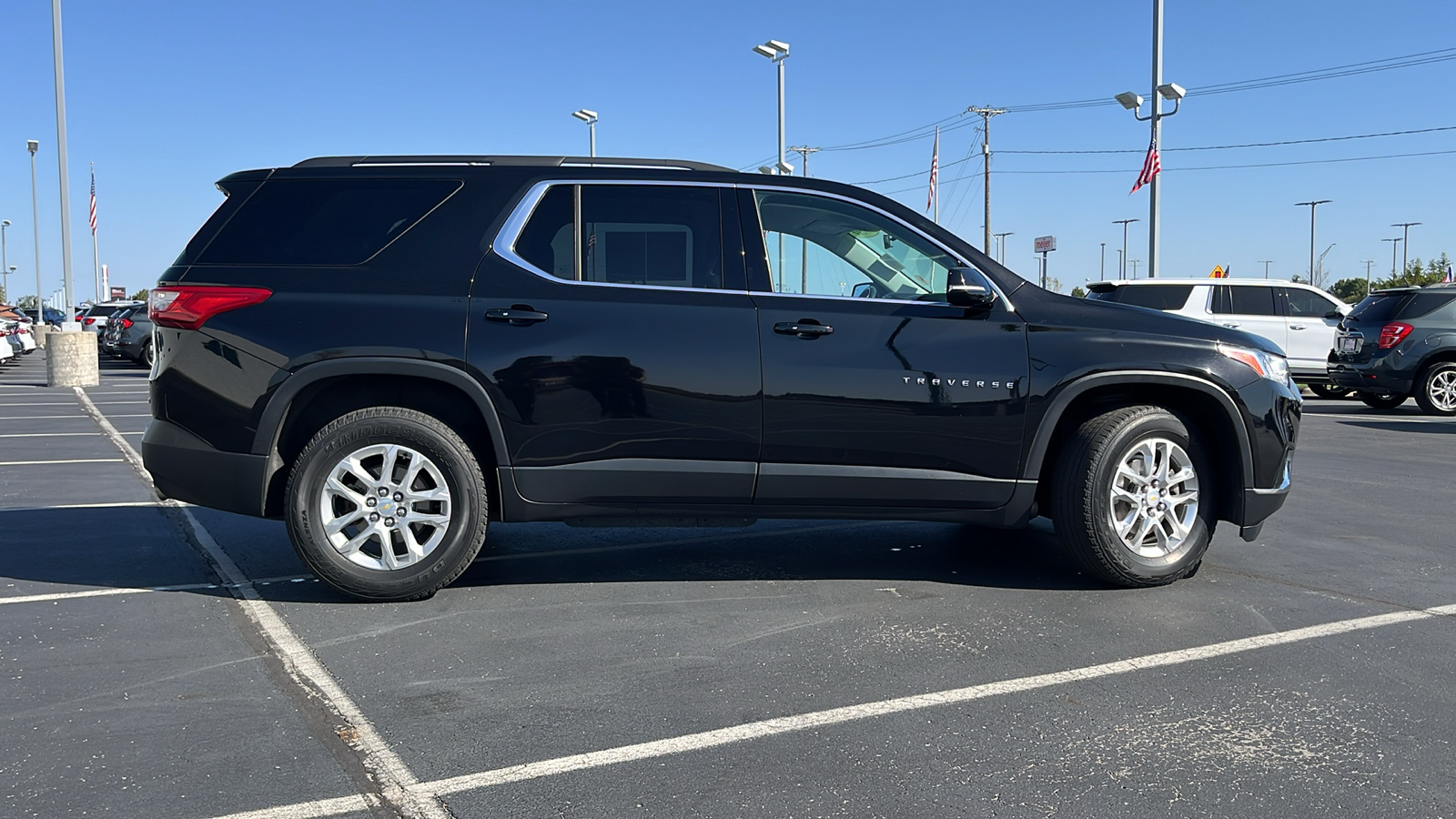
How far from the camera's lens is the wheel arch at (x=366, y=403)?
15.6 feet

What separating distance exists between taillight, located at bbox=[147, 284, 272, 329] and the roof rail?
66cm

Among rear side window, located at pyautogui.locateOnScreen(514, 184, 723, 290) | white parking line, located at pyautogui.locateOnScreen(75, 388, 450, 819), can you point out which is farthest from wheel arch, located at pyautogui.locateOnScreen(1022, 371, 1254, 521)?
white parking line, located at pyautogui.locateOnScreen(75, 388, 450, 819)

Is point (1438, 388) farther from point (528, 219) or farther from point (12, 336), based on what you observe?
point (12, 336)

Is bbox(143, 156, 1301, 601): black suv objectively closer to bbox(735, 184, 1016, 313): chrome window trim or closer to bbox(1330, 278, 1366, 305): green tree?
bbox(735, 184, 1016, 313): chrome window trim

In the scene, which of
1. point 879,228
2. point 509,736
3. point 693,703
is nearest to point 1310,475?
point 879,228

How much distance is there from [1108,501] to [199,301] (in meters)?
4.03

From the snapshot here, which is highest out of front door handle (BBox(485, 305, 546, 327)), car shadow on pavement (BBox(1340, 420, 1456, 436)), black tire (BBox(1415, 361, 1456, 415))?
front door handle (BBox(485, 305, 546, 327))

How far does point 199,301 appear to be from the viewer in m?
4.81

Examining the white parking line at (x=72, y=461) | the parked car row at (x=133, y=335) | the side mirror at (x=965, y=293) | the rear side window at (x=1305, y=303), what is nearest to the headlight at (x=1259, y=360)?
the side mirror at (x=965, y=293)

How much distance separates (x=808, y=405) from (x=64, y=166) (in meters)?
20.8

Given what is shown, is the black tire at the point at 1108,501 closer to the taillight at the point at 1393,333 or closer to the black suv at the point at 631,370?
the black suv at the point at 631,370

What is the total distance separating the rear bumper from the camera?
4.80 m

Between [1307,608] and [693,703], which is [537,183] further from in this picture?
[1307,608]

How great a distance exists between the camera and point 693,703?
12.0ft
